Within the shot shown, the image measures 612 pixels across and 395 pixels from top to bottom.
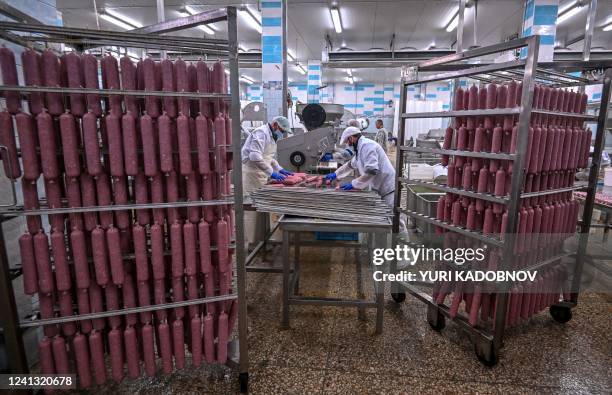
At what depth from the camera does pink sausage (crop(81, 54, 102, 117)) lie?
63.1 inches

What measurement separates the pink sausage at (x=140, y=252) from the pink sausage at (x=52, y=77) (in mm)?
673

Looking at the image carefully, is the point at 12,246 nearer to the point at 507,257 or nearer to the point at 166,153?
the point at 166,153

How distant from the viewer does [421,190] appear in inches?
198

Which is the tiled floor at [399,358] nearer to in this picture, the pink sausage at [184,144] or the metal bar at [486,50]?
the pink sausage at [184,144]

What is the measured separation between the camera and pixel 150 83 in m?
1.66

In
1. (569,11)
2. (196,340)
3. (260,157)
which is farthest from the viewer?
(569,11)

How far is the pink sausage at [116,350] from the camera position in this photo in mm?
1813

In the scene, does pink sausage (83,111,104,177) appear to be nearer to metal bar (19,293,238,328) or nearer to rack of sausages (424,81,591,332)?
metal bar (19,293,238,328)

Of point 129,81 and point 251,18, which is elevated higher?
point 251,18

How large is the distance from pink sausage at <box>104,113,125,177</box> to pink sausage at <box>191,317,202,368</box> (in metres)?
0.93

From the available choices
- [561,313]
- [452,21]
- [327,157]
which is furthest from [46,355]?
[452,21]

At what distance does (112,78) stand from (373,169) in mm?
2482

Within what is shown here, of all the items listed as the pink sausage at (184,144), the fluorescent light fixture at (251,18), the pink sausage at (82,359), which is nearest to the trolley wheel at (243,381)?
the pink sausage at (82,359)

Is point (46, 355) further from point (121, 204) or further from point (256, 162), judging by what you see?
point (256, 162)
